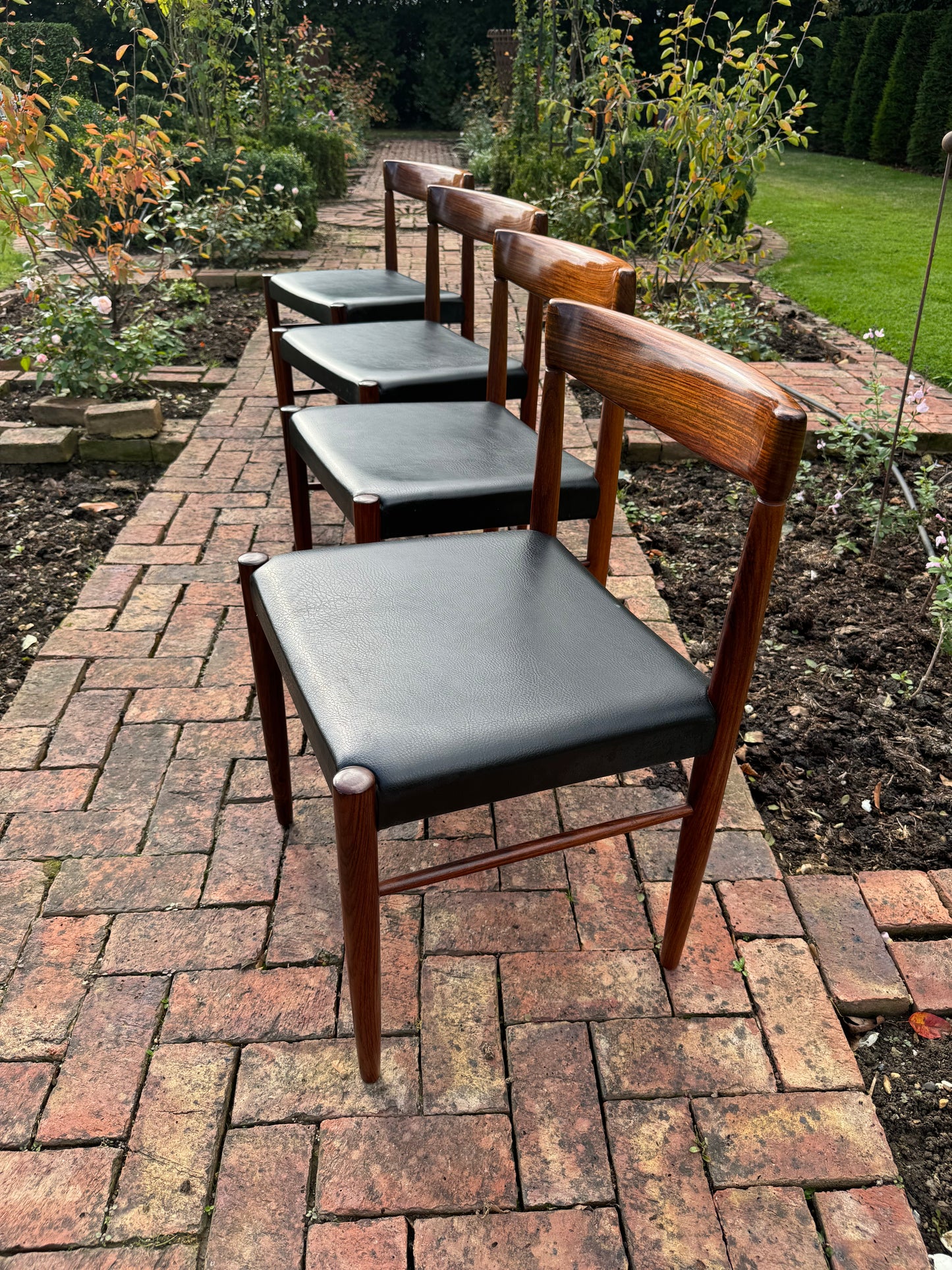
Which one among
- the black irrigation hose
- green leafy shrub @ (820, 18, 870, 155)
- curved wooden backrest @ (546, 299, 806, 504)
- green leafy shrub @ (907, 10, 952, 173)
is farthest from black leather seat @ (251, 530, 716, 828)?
green leafy shrub @ (820, 18, 870, 155)

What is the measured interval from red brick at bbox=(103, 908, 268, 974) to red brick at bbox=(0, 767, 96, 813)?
35 cm

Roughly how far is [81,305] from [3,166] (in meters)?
0.54

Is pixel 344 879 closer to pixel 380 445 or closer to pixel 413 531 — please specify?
pixel 413 531

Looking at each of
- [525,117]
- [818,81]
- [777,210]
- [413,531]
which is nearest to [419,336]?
[413,531]

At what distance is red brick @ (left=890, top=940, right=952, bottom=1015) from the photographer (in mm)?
1515

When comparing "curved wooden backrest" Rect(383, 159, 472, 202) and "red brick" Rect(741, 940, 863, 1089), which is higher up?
"curved wooden backrest" Rect(383, 159, 472, 202)

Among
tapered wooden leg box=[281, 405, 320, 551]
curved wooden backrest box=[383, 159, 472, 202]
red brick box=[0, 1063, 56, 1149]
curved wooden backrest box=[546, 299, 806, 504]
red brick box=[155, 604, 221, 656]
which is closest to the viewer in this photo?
curved wooden backrest box=[546, 299, 806, 504]

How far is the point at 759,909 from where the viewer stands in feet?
5.48

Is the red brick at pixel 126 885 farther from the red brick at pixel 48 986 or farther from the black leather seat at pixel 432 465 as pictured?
the black leather seat at pixel 432 465

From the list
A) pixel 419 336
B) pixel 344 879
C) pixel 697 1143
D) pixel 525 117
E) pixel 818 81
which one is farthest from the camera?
pixel 818 81

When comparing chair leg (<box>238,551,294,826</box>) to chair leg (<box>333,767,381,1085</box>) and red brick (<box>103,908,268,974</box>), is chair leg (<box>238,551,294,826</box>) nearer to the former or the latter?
red brick (<box>103,908,268,974</box>)

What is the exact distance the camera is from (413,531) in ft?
6.11

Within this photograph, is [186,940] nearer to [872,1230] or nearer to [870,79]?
[872,1230]

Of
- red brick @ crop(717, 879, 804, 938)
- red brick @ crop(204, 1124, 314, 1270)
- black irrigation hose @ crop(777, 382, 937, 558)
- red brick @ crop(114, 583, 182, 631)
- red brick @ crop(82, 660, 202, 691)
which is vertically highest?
black irrigation hose @ crop(777, 382, 937, 558)
